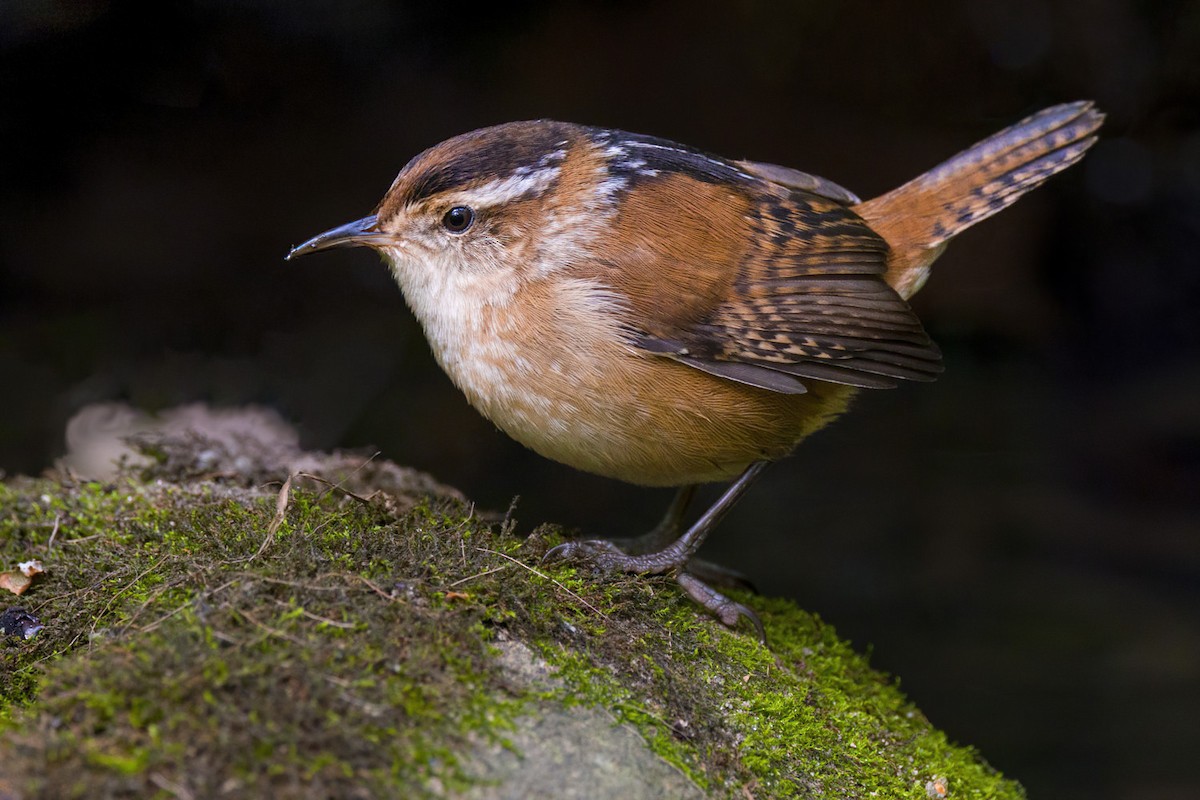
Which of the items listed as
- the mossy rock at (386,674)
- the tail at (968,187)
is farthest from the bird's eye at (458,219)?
the tail at (968,187)

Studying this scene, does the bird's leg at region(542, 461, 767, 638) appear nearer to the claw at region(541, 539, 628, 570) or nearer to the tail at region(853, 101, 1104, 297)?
the claw at region(541, 539, 628, 570)

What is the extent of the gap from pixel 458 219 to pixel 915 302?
4760 millimetres

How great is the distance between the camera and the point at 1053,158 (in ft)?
13.9

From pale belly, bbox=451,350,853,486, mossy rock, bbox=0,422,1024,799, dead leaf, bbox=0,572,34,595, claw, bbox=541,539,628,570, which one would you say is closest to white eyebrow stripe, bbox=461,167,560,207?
pale belly, bbox=451,350,853,486

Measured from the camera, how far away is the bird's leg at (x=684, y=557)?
3.30 meters

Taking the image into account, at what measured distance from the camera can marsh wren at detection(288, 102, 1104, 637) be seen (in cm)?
329

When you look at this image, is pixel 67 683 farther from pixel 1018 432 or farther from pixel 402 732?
pixel 1018 432

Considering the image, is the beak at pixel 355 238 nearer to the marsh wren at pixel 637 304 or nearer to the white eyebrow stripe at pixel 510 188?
the marsh wren at pixel 637 304

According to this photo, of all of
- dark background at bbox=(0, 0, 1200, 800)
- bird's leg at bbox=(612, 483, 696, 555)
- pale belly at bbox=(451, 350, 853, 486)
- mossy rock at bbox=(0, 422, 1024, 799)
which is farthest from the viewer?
dark background at bbox=(0, 0, 1200, 800)

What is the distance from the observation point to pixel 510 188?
138 inches

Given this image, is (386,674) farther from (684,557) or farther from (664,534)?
(664,534)

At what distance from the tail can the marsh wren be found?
1.03 feet

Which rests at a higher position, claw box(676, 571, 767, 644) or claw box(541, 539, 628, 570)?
claw box(541, 539, 628, 570)

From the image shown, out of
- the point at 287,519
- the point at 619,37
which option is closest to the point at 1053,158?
the point at 619,37
